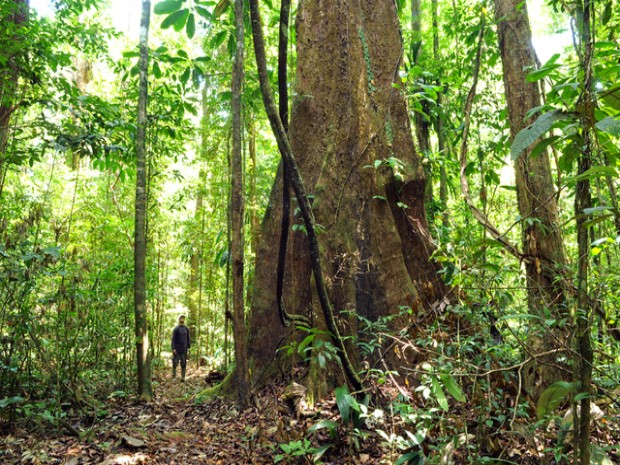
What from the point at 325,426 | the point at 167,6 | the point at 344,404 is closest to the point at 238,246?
the point at 325,426

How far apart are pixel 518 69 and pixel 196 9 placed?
299cm

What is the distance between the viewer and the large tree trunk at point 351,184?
4.44 m

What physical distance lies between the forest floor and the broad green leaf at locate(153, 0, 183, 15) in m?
3.13

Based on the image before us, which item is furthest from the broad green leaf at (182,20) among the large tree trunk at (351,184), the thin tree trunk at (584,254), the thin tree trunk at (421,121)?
the thin tree trunk at (421,121)

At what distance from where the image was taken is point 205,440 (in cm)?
418

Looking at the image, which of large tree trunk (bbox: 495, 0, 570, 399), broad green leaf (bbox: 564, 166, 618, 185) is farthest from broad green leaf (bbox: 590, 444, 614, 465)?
large tree trunk (bbox: 495, 0, 570, 399)

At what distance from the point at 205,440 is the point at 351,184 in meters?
2.92

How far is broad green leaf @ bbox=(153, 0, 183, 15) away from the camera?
3.04 metres

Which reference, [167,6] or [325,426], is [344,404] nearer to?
[325,426]

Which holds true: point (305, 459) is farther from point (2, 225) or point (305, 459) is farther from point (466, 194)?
point (2, 225)

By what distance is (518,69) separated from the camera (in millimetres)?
4242

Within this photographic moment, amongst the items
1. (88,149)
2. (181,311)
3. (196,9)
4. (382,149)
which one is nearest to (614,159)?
(196,9)

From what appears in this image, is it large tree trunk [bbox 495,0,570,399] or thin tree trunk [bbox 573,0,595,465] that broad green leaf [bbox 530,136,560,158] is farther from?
large tree trunk [bbox 495,0,570,399]

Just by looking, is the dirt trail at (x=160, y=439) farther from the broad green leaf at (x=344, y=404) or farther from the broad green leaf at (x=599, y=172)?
the broad green leaf at (x=599, y=172)
